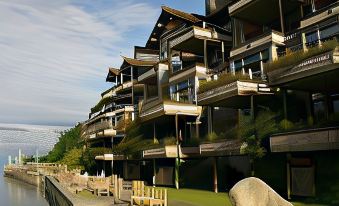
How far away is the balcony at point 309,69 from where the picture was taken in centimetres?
2055

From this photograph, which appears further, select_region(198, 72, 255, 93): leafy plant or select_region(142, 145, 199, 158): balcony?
select_region(142, 145, 199, 158): balcony

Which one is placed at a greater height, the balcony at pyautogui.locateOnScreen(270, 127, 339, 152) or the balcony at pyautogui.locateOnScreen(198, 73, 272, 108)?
the balcony at pyautogui.locateOnScreen(198, 73, 272, 108)

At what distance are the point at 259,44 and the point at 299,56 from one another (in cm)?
924

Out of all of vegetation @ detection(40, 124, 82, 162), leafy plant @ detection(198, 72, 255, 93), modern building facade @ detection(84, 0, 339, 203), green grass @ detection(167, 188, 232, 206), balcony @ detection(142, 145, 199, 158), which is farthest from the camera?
vegetation @ detection(40, 124, 82, 162)

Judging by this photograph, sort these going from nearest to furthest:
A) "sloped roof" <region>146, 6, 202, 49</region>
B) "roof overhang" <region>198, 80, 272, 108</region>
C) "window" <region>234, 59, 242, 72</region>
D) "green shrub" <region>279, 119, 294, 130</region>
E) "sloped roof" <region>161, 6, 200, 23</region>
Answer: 1. "green shrub" <region>279, 119, 294, 130</region>
2. "roof overhang" <region>198, 80, 272, 108</region>
3. "window" <region>234, 59, 242, 72</region>
4. "sloped roof" <region>161, 6, 200, 23</region>
5. "sloped roof" <region>146, 6, 202, 49</region>

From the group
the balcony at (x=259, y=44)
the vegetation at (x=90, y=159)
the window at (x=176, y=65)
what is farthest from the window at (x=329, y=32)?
the vegetation at (x=90, y=159)

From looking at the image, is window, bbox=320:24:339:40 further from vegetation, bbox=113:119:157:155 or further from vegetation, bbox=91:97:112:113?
vegetation, bbox=91:97:112:113

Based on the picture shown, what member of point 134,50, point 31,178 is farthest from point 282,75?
point 31,178

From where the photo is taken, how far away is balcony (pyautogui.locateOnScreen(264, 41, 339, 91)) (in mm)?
20547

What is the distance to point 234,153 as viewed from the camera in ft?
91.2

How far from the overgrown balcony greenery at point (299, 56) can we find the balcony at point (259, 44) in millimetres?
4271

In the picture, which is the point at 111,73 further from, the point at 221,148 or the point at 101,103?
the point at 221,148

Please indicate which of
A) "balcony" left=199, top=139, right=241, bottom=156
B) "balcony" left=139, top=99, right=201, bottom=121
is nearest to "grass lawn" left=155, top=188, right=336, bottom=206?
"balcony" left=199, top=139, right=241, bottom=156

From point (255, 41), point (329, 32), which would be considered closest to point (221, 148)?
point (255, 41)
